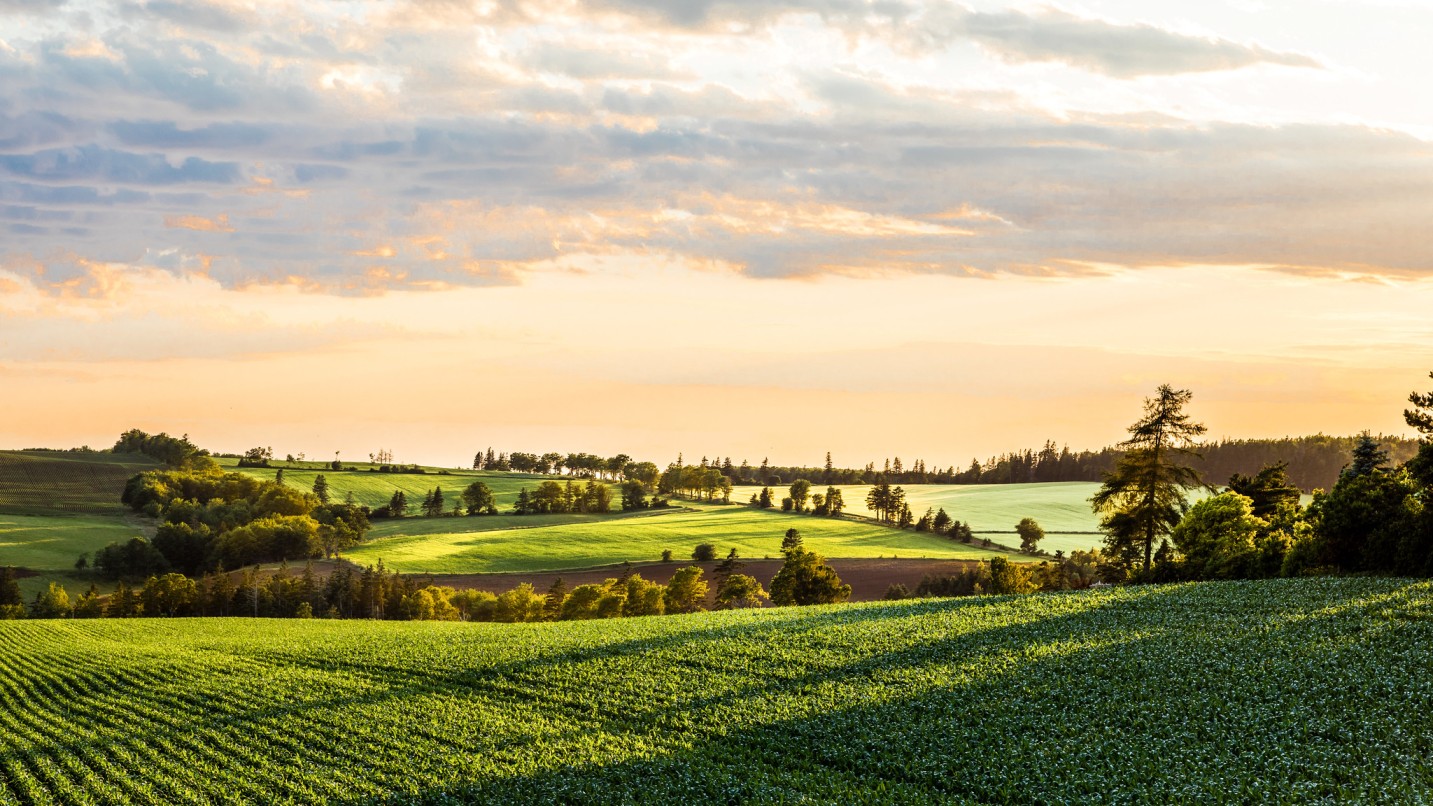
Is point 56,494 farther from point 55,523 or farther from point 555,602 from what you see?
point 555,602

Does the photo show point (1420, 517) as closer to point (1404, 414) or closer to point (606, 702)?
point (1404, 414)

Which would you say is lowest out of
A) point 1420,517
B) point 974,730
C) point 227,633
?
point 227,633

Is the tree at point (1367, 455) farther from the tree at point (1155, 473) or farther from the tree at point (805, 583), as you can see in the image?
the tree at point (805, 583)

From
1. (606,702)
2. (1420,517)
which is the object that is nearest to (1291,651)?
(1420,517)

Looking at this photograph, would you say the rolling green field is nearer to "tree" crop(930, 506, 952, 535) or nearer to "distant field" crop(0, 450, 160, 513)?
"distant field" crop(0, 450, 160, 513)

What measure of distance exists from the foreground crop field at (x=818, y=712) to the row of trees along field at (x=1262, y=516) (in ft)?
23.9

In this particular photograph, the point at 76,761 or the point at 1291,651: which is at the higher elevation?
the point at 1291,651

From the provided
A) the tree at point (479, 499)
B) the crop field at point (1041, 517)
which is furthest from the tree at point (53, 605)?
the crop field at point (1041, 517)

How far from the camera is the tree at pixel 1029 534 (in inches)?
6004

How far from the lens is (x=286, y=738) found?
39312 mm

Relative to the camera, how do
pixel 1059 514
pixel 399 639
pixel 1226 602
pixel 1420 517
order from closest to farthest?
pixel 1226 602, pixel 1420 517, pixel 399 639, pixel 1059 514

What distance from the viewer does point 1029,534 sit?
15562cm

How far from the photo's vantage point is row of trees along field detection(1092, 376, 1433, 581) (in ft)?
192

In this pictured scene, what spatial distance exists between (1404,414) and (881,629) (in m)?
38.6
